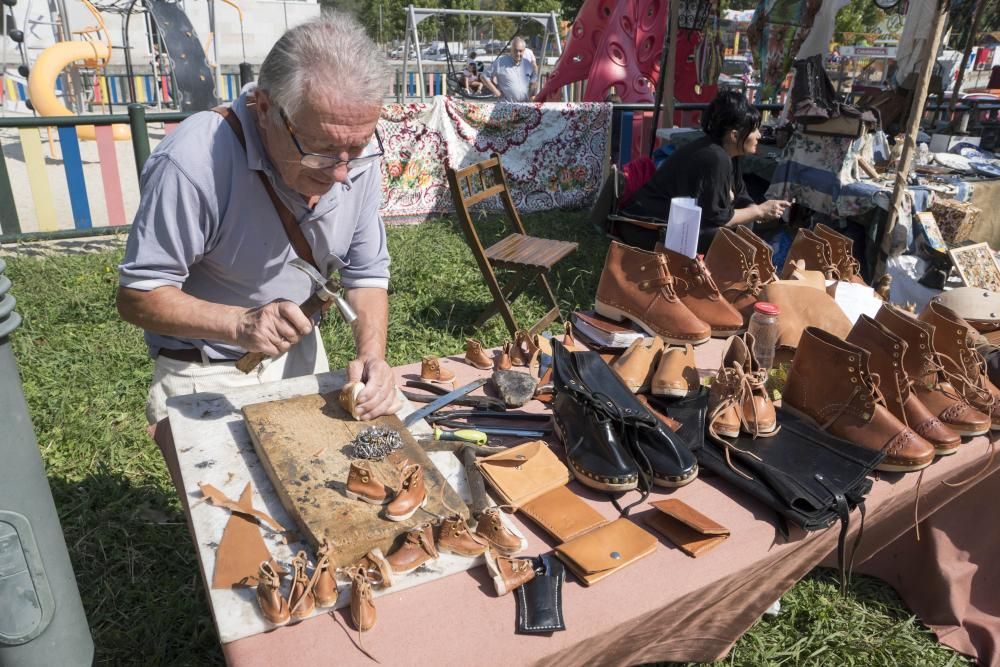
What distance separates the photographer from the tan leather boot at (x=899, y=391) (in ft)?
5.81

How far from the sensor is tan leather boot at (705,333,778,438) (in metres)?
1.68

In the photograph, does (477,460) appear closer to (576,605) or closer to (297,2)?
(576,605)

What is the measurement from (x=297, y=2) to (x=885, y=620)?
94.6 feet

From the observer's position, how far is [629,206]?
4754mm

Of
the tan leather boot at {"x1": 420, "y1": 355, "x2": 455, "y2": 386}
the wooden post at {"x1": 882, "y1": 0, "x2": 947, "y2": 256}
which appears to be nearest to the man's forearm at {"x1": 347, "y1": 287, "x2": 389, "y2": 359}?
the tan leather boot at {"x1": 420, "y1": 355, "x2": 455, "y2": 386}

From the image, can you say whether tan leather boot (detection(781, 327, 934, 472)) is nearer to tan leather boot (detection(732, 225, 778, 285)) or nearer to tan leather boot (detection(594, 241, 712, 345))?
tan leather boot (detection(594, 241, 712, 345))

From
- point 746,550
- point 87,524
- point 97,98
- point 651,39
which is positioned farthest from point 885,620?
point 97,98

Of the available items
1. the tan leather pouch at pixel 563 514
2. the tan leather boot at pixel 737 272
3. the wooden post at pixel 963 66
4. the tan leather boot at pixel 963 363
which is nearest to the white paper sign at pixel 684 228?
the tan leather boot at pixel 737 272

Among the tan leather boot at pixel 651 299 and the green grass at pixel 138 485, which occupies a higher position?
the tan leather boot at pixel 651 299

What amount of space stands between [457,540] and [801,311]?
5.09 feet

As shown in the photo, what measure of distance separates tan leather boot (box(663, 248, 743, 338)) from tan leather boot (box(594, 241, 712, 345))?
41 mm

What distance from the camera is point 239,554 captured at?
1206 millimetres

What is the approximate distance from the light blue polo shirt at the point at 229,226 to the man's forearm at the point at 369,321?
0.11ft

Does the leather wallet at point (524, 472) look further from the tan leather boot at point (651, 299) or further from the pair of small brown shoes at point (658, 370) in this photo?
the tan leather boot at point (651, 299)
